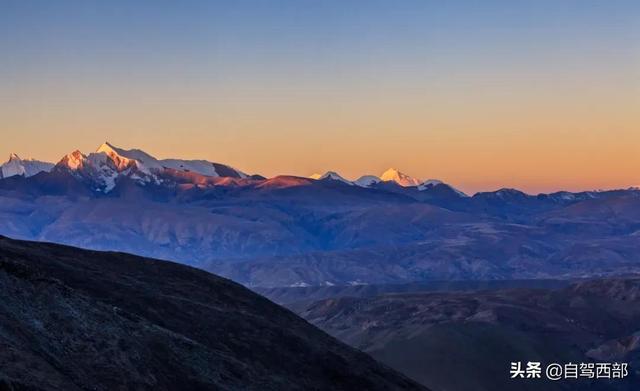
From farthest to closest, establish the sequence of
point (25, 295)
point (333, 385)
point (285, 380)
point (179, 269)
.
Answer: point (179, 269) < point (333, 385) < point (285, 380) < point (25, 295)

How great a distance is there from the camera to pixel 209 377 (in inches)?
2749

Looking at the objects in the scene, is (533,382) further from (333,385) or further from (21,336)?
(21,336)

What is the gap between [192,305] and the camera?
98.2 metres

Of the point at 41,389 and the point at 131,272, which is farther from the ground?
the point at 131,272

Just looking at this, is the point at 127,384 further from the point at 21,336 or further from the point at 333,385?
the point at 333,385

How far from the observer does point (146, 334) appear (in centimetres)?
7069

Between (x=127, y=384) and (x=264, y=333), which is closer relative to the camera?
(x=127, y=384)

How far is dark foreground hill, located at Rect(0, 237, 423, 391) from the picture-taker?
190 feet

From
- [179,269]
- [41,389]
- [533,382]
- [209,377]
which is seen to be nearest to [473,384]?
[533,382]

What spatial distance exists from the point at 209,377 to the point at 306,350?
29364 millimetres

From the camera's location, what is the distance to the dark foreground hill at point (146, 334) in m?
57.9

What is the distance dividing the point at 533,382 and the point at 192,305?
10234 cm

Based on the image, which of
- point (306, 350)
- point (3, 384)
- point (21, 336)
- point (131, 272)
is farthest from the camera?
point (131, 272)

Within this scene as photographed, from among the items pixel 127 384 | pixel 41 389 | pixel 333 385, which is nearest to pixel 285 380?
pixel 333 385
